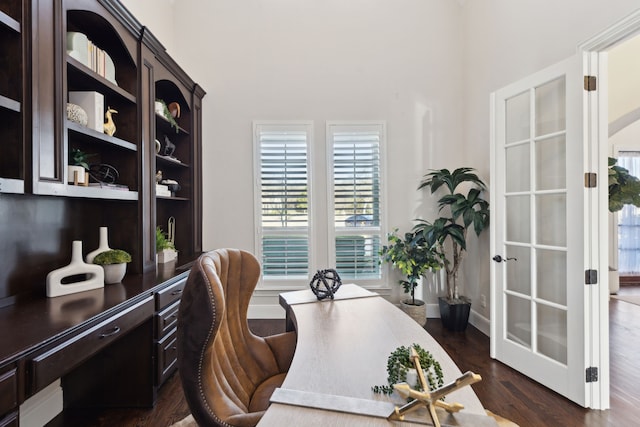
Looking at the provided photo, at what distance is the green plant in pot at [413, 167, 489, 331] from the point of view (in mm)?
3205

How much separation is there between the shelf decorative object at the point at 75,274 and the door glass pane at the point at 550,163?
126 inches

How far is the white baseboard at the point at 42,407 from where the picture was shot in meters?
1.83

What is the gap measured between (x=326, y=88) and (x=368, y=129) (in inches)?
27.1

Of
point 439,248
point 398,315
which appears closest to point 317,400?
point 398,315

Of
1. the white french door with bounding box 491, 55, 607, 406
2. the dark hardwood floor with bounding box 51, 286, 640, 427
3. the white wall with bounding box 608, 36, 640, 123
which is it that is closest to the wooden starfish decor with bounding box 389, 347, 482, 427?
the dark hardwood floor with bounding box 51, 286, 640, 427

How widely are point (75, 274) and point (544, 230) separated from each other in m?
3.24

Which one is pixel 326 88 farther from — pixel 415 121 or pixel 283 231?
pixel 283 231

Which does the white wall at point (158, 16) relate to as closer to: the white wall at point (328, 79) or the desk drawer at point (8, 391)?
the white wall at point (328, 79)

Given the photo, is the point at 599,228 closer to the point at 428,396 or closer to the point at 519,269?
the point at 519,269

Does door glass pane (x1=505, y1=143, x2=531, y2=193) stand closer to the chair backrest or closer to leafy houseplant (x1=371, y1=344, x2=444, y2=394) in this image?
leafy houseplant (x1=371, y1=344, x2=444, y2=394)

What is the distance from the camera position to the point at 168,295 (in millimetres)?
2230

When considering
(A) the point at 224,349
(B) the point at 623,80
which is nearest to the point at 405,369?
(A) the point at 224,349

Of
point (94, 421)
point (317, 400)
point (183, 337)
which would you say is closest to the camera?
point (317, 400)

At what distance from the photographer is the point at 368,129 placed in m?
3.71
